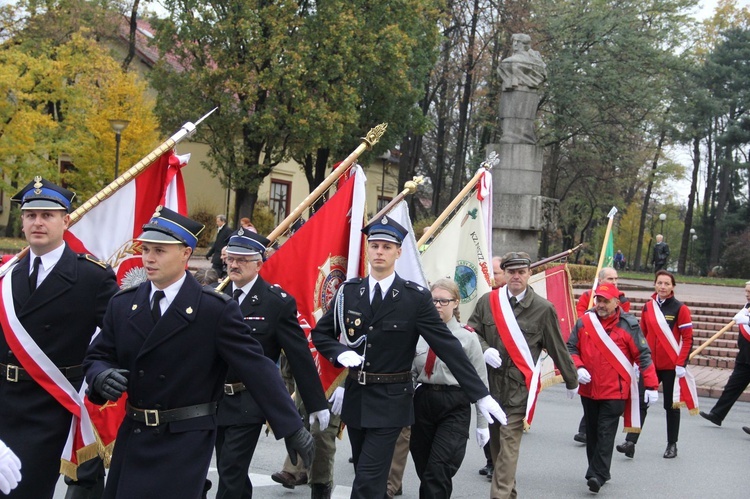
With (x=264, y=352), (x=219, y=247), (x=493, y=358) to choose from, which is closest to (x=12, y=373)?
(x=264, y=352)

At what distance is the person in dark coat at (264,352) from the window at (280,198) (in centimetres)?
4325

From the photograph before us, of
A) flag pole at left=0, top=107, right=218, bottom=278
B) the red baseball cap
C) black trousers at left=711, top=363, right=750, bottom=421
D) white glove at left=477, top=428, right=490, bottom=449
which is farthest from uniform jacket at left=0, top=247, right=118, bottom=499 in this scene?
black trousers at left=711, top=363, right=750, bottom=421

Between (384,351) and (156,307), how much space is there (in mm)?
2114

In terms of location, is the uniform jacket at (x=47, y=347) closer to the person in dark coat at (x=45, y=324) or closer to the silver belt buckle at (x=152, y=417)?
the person in dark coat at (x=45, y=324)

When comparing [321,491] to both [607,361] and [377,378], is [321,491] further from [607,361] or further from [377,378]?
[607,361]

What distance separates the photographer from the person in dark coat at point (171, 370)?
14.3 feet

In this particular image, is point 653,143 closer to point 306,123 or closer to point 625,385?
point 306,123

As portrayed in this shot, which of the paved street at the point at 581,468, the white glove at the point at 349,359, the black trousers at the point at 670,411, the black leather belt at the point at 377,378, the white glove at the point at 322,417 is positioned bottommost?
the paved street at the point at 581,468

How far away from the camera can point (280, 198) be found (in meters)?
50.7

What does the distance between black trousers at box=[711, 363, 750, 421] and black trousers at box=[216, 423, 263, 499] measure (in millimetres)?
7589

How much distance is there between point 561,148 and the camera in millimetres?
44938

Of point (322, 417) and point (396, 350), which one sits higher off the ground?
point (396, 350)

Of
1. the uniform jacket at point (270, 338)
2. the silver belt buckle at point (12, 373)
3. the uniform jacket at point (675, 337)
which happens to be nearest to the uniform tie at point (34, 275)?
the silver belt buckle at point (12, 373)

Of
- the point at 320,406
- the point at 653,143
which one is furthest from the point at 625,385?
the point at 653,143
